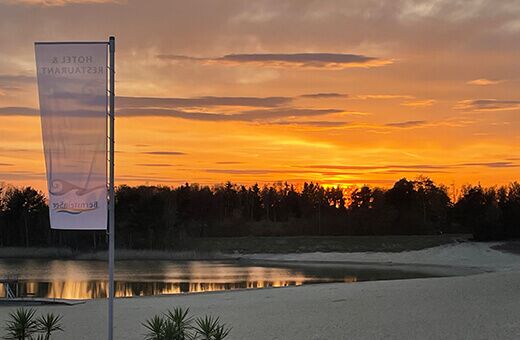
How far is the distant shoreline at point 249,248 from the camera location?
6906cm

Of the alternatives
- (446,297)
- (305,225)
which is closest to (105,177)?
(446,297)

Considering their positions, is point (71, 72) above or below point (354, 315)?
above

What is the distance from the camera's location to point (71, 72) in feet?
30.9

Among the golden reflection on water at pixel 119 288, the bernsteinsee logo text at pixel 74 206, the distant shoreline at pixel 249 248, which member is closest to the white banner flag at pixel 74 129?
the bernsteinsee logo text at pixel 74 206

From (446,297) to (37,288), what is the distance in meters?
20.7

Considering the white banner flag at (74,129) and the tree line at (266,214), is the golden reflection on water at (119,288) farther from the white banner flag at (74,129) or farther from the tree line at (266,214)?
the tree line at (266,214)

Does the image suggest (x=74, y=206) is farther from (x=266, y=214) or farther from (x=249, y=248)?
(x=266, y=214)

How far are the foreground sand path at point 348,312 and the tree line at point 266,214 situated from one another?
166ft

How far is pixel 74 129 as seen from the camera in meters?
9.50

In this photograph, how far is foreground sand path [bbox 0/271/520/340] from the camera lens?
587 inches

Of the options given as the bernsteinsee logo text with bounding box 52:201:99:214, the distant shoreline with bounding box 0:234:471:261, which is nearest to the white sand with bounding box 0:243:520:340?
the bernsteinsee logo text with bounding box 52:201:99:214

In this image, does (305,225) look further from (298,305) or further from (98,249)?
(298,305)

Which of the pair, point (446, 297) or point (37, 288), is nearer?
point (446, 297)

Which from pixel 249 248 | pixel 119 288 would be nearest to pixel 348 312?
pixel 119 288
